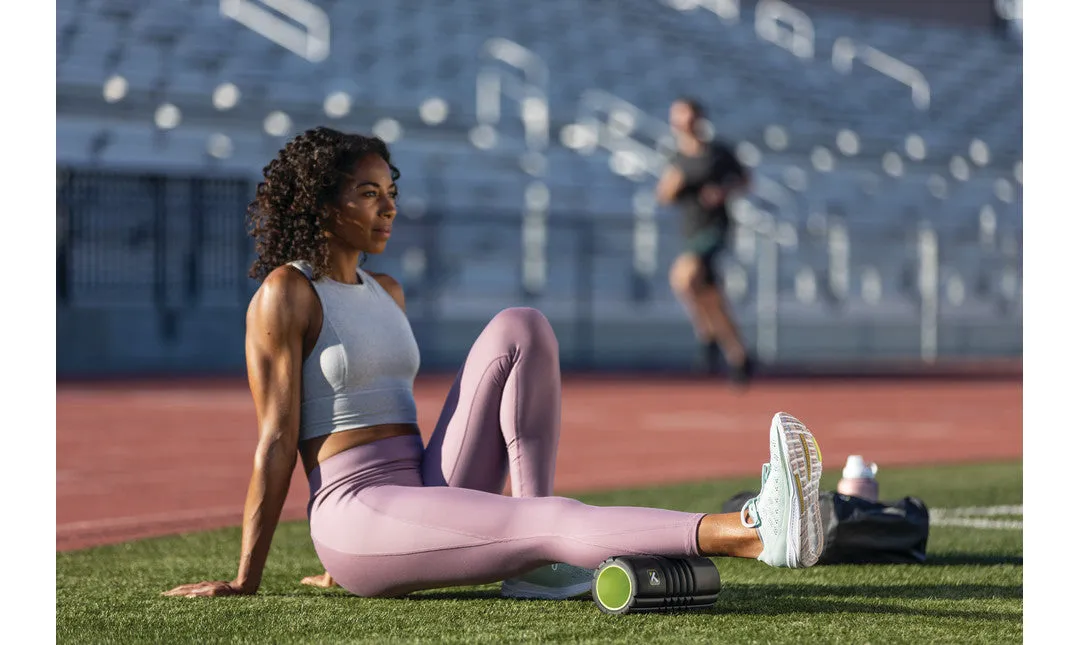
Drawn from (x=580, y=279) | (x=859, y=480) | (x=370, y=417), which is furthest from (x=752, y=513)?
(x=580, y=279)

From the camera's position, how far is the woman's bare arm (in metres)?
3.83

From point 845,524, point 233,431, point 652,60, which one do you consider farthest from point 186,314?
point 845,524

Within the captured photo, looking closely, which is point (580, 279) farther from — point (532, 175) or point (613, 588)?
point (613, 588)

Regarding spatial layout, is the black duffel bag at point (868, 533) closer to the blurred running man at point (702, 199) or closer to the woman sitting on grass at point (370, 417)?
the woman sitting on grass at point (370, 417)

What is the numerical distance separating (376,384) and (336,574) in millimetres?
475

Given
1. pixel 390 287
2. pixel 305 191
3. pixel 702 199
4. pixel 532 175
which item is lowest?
pixel 390 287

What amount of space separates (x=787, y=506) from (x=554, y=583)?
35.4 inches

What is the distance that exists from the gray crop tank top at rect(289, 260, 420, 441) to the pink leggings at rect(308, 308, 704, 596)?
0.28 ft

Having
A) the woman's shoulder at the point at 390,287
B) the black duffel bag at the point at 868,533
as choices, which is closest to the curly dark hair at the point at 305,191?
the woman's shoulder at the point at 390,287

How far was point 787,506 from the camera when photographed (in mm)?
3336

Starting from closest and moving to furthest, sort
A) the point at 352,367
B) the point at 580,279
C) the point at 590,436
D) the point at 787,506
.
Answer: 1. the point at 787,506
2. the point at 352,367
3. the point at 590,436
4. the point at 580,279

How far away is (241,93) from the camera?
20781 millimetres

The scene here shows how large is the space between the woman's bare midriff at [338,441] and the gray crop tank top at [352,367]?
1 cm

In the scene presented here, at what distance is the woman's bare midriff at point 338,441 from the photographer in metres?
4.02
